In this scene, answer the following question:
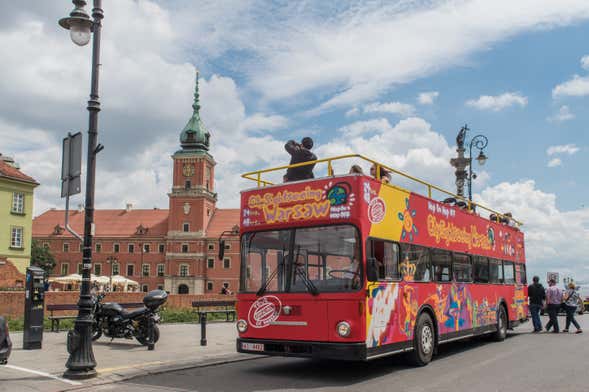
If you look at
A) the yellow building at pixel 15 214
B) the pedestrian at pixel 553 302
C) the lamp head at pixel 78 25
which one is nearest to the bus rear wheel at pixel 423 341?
the lamp head at pixel 78 25

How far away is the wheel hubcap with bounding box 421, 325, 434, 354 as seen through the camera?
1084cm

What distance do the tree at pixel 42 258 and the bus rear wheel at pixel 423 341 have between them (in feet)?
321

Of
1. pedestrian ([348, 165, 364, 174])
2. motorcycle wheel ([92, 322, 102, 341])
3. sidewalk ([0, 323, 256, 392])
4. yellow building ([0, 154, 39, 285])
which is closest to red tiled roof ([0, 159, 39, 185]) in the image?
yellow building ([0, 154, 39, 285])

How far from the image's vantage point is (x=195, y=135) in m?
105

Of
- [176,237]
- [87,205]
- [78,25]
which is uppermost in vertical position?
[176,237]

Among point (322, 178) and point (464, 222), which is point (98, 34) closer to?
point (322, 178)

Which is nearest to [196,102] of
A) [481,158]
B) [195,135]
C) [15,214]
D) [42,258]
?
[195,135]

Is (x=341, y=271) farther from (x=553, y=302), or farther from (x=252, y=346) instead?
(x=553, y=302)

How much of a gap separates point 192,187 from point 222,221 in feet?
25.9

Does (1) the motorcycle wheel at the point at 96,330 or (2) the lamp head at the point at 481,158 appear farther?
(2) the lamp head at the point at 481,158

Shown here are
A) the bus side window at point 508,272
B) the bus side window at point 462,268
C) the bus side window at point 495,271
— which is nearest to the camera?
the bus side window at point 462,268

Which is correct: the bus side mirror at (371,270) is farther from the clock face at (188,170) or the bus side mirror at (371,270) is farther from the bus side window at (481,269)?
the clock face at (188,170)

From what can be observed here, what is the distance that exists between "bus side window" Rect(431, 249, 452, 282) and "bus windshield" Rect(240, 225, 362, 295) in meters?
3.06

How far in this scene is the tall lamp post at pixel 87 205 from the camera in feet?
30.6
